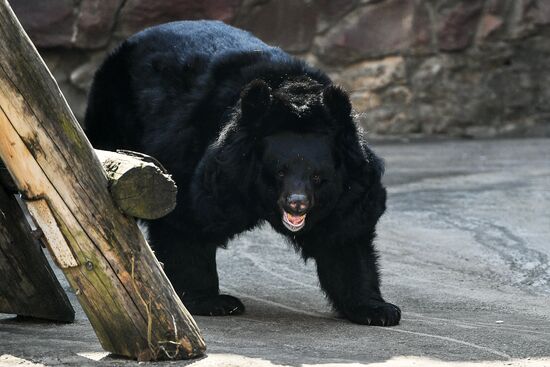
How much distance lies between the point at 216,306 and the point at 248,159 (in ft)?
2.34

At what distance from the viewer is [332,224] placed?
545 centimetres

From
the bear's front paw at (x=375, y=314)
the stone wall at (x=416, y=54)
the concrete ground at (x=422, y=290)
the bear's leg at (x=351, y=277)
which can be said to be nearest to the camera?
the concrete ground at (x=422, y=290)

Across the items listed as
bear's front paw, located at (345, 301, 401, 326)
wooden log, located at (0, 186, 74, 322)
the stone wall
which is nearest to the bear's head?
bear's front paw, located at (345, 301, 401, 326)

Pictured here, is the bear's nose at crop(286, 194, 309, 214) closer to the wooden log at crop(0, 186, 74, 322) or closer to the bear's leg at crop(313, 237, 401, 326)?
the bear's leg at crop(313, 237, 401, 326)

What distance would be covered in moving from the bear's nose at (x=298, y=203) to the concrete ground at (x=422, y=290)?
501 millimetres

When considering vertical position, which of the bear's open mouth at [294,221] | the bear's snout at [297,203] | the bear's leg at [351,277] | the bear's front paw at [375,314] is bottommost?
the bear's front paw at [375,314]

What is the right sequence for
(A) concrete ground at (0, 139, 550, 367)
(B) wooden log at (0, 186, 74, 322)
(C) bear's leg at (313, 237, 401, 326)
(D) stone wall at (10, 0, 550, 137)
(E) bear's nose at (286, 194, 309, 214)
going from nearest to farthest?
(A) concrete ground at (0, 139, 550, 367), (B) wooden log at (0, 186, 74, 322), (E) bear's nose at (286, 194, 309, 214), (C) bear's leg at (313, 237, 401, 326), (D) stone wall at (10, 0, 550, 137)

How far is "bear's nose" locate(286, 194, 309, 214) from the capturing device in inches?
201

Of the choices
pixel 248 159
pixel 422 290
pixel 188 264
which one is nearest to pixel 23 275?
pixel 188 264

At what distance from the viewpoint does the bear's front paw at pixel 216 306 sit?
18.2 ft

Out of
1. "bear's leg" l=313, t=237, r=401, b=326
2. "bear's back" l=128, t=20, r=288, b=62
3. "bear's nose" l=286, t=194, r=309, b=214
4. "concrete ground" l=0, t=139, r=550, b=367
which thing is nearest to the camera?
"concrete ground" l=0, t=139, r=550, b=367

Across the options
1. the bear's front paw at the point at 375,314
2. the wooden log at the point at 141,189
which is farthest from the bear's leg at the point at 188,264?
the wooden log at the point at 141,189

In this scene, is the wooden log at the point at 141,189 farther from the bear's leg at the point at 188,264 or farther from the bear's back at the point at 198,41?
the bear's back at the point at 198,41

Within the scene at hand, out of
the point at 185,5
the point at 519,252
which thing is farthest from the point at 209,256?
the point at 185,5
